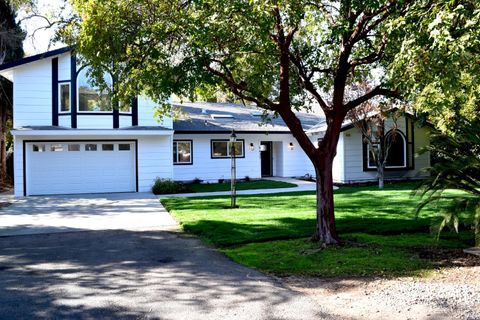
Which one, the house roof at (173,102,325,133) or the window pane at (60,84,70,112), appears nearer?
the window pane at (60,84,70,112)

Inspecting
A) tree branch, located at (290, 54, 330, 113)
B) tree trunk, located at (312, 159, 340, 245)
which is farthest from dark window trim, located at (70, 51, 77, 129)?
tree trunk, located at (312, 159, 340, 245)

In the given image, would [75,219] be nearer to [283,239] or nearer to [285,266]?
[283,239]

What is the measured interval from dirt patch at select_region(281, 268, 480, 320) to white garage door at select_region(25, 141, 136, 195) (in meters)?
14.7

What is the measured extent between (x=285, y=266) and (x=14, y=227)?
7262 millimetres

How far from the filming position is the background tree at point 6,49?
843 inches

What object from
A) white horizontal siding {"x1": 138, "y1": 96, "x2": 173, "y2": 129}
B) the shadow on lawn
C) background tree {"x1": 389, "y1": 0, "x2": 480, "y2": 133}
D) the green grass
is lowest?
the shadow on lawn

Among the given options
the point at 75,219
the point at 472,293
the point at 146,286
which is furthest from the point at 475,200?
the point at 75,219

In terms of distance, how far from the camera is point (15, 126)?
59.0ft

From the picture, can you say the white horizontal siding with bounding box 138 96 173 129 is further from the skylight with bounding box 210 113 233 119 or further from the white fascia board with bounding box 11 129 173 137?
the skylight with bounding box 210 113 233 119

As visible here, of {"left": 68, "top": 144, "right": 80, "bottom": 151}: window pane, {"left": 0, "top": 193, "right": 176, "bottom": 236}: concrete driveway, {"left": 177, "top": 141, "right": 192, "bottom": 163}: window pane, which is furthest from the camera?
{"left": 177, "top": 141, "right": 192, "bottom": 163}: window pane

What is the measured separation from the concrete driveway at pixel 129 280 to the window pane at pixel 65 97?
29.3ft

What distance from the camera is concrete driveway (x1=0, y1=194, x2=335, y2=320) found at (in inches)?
184

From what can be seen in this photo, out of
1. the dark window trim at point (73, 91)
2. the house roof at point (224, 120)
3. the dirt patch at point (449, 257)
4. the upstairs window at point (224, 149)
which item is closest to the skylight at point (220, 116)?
the house roof at point (224, 120)

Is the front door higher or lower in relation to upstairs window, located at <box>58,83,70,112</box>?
lower
